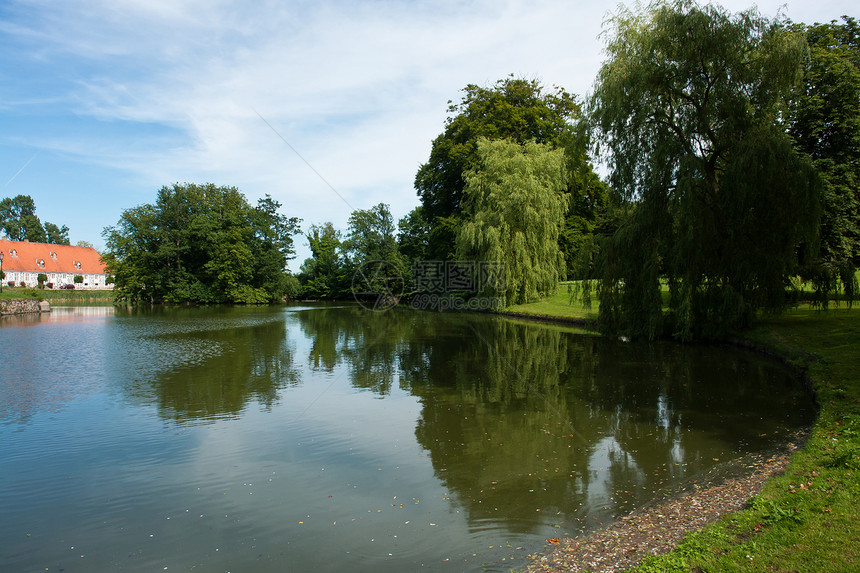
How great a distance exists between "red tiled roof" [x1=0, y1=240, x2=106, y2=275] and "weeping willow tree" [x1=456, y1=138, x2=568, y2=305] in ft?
220

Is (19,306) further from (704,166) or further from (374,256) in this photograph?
(704,166)

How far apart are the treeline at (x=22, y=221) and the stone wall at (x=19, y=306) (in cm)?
6827

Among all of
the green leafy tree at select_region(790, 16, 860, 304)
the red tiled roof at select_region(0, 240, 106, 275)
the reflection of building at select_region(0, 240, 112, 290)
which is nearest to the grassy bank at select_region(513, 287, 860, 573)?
the green leafy tree at select_region(790, 16, 860, 304)

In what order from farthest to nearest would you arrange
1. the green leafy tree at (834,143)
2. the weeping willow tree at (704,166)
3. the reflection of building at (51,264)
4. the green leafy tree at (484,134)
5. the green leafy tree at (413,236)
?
the reflection of building at (51,264), the green leafy tree at (413,236), the green leafy tree at (484,134), the green leafy tree at (834,143), the weeping willow tree at (704,166)

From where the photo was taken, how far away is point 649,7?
16.5m

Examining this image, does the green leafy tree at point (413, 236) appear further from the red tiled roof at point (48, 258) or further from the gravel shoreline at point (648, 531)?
the red tiled roof at point (48, 258)

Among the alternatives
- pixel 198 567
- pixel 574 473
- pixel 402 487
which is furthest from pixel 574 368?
pixel 198 567

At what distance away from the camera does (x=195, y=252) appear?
58.9 m

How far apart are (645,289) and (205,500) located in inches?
554

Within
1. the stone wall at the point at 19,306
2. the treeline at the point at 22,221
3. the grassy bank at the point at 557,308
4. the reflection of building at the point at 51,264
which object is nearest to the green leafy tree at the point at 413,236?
the grassy bank at the point at 557,308

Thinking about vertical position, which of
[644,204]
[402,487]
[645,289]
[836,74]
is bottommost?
[402,487]

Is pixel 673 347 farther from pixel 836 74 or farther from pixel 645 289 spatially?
pixel 836 74

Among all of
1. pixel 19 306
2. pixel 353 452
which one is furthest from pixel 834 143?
pixel 19 306

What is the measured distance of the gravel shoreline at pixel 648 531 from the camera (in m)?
4.02
